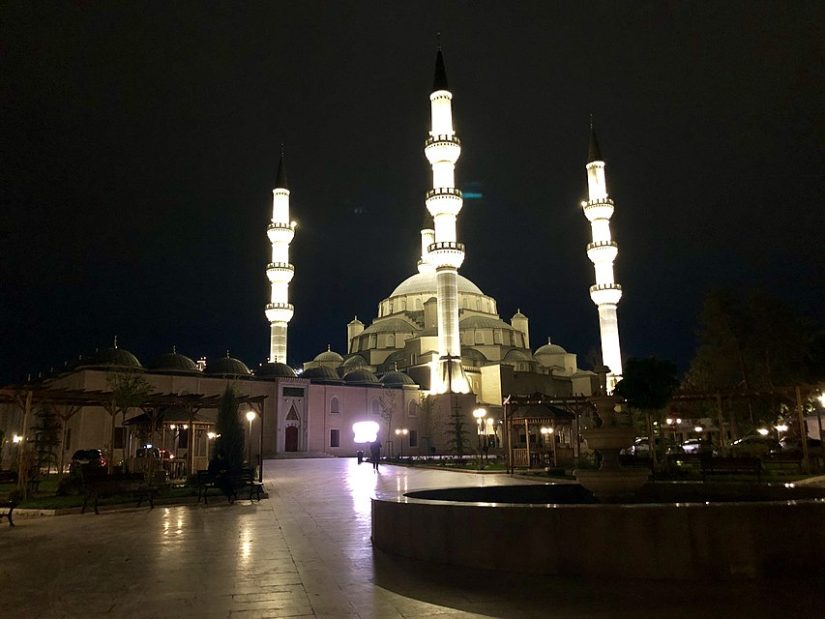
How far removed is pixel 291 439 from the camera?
117 ft

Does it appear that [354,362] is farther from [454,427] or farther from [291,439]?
[454,427]

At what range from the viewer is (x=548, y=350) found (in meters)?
53.3

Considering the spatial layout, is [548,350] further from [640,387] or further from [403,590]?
[403,590]

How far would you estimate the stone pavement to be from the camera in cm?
416

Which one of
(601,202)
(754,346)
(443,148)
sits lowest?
(754,346)

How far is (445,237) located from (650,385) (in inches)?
845

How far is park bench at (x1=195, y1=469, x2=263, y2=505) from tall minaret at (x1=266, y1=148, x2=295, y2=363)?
30.3 m

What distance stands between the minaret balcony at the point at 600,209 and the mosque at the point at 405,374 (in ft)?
0.26

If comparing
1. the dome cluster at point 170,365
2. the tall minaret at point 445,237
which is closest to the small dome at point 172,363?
the dome cluster at point 170,365

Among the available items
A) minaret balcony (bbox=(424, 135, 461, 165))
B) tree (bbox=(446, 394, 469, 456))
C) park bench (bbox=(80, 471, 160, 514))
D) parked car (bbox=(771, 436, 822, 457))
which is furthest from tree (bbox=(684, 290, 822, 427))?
park bench (bbox=(80, 471, 160, 514))

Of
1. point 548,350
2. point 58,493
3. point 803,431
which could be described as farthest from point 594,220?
point 58,493

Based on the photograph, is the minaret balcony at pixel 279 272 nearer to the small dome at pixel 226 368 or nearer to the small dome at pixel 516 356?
the small dome at pixel 226 368

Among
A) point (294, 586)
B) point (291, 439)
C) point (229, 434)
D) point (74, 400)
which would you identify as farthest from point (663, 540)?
point (291, 439)

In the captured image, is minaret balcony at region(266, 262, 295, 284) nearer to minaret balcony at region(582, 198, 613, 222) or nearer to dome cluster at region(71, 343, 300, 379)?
dome cluster at region(71, 343, 300, 379)
